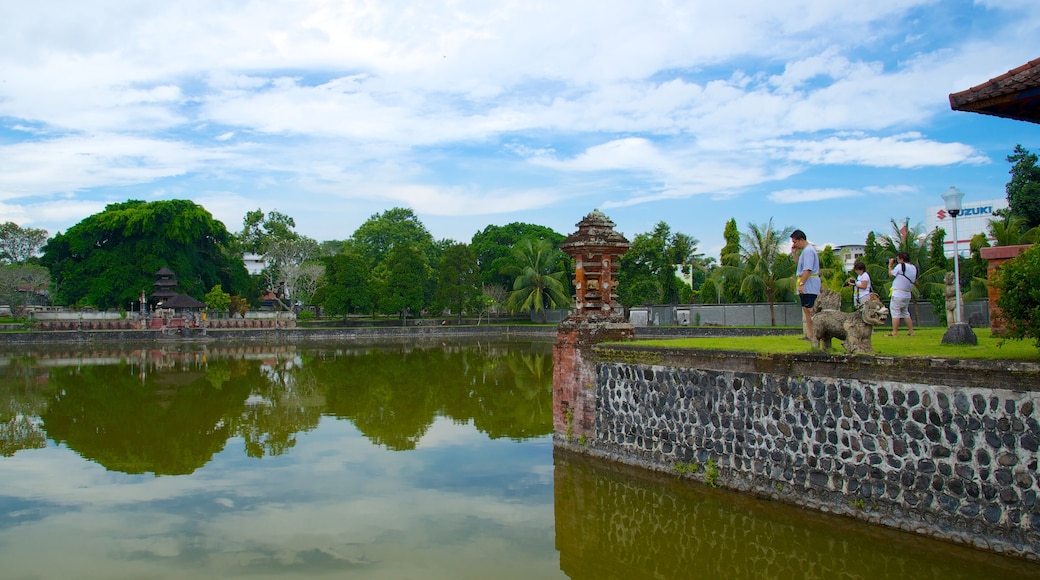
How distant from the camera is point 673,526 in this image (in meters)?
7.16

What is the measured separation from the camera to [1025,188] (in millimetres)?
23094

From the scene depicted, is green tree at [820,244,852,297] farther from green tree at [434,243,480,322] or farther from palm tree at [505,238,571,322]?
green tree at [434,243,480,322]

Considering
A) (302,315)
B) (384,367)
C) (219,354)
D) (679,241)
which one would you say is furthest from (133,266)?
(679,241)

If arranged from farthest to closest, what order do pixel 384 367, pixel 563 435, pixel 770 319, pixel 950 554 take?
pixel 770 319
pixel 384 367
pixel 563 435
pixel 950 554

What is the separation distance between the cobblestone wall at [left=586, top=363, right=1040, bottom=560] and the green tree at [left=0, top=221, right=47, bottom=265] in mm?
67084

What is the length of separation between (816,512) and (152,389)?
16.8 metres

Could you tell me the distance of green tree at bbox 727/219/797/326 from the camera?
3014 cm

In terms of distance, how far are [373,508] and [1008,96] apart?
7.30 m

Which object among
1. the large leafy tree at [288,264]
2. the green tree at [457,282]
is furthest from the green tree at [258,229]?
the green tree at [457,282]

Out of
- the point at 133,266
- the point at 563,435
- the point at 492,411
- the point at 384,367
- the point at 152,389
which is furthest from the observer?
the point at 133,266

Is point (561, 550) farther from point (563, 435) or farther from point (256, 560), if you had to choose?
Result: point (563, 435)

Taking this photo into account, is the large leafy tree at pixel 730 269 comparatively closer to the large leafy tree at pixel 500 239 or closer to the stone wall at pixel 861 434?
the large leafy tree at pixel 500 239

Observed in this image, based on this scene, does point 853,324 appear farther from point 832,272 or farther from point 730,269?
point 730,269

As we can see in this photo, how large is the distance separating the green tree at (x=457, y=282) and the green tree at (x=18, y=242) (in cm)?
3816
